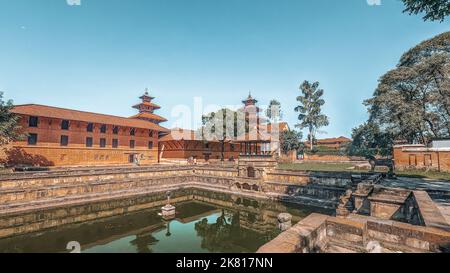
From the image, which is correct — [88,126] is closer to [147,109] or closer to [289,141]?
[147,109]

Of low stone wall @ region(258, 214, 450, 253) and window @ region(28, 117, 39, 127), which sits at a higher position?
window @ region(28, 117, 39, 127)

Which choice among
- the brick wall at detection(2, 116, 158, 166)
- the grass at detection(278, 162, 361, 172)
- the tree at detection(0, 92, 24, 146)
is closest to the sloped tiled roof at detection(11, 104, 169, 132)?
the brick wall at detection(2, 116, 158, 166)

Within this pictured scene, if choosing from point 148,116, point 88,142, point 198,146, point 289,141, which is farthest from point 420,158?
point 148,116

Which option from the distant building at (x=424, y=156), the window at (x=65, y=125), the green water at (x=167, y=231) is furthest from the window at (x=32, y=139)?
the distant building at (x=424, y=156)

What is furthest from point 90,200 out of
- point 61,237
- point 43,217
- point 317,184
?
point 317,184

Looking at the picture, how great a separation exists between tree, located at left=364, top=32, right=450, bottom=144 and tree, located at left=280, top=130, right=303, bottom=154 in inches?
613

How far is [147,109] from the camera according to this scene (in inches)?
2036

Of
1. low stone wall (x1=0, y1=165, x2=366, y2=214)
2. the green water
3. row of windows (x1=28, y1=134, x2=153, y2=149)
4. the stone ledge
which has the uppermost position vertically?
row of windows (x1=28, y1=134, x2=153, y2=149)

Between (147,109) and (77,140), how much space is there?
24.5 metres

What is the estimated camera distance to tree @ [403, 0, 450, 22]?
33.2 feet

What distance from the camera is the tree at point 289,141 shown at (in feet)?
134

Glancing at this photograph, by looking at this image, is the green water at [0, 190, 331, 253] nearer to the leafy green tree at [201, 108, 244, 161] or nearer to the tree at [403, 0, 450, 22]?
the tree at [403, 0, 450, 22]

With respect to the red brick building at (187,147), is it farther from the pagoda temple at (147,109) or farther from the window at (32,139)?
the window at (32,139)

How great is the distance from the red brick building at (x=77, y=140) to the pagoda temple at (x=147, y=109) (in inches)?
453
